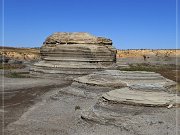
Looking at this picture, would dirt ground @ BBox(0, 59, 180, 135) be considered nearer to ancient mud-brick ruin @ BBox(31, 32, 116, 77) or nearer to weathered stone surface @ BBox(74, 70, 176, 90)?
weathered stone surface @ BBox(74, 70, 176, 90)

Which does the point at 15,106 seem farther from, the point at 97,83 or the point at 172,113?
the point at 172,113

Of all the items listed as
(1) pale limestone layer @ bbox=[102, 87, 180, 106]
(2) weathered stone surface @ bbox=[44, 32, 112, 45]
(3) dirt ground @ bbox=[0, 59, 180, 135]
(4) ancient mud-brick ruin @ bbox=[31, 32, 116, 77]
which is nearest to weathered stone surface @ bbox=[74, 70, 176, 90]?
(3) dirt ground @ bbox=[0, 59, 180, 135]

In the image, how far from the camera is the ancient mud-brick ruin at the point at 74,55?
31.9 metres

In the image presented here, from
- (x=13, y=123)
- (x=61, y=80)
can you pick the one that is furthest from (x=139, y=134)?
(x=61, y=80)

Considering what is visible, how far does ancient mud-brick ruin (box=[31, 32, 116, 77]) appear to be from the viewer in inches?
1255

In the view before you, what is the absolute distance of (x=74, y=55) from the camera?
3200 centimetres

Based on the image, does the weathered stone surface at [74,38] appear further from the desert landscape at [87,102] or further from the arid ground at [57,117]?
the arid ground at [57,117]

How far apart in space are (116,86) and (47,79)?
11830 mm

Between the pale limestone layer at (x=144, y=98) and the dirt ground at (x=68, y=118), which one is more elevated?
the pale limestone layer at (x=144, y=98)

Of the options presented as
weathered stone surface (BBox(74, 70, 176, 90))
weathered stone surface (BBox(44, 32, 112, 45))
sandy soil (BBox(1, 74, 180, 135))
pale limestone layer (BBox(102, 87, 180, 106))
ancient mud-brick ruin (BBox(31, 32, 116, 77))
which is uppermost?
weathered stone surface (BBox(44, 32, 112, 45))

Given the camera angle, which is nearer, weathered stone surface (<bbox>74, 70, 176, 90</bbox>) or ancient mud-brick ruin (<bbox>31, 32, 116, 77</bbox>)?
weathered stone surface (<bbox>74, 70, 176, 90</bbox>)

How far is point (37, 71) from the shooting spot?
33.7m

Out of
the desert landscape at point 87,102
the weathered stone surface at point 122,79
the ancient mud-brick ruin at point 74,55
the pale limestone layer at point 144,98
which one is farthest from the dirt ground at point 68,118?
the ancient mud-brick ruin at point 74,55

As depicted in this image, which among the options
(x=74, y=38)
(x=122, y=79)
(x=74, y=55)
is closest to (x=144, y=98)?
(x=122, y=79)
